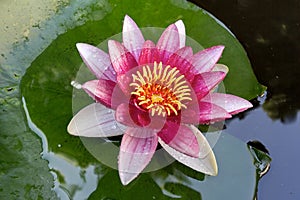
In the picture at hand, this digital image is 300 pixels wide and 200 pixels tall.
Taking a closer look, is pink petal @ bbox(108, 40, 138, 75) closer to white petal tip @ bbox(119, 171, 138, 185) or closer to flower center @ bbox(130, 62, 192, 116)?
flower center @ bbox(130, 62, 192, 116)

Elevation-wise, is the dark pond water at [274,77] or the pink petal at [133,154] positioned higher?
the dark pond water at [274,77]

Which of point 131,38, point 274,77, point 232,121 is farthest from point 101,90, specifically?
point 274,77

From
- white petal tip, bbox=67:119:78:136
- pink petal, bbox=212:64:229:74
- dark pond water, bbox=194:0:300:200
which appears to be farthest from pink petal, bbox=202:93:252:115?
white petal tip, bbox=67:119:78:136

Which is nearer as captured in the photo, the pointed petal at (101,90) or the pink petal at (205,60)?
the pointed petal at (101,90)

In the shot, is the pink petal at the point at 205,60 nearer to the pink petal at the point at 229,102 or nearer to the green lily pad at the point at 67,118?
the pink petal at the point at 229,102

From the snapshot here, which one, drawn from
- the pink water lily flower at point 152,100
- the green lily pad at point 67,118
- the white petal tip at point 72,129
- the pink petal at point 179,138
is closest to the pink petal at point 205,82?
the pink water lily flower at point 152,100

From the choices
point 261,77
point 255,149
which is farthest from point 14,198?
point 261,77

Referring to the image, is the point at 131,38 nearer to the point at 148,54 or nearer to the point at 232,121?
the point at 148,54

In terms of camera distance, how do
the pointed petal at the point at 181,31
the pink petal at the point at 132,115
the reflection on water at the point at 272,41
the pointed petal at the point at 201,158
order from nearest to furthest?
the pink petal at the point at 132,115 < the pointed petal at the point at 201,158 < the pointed petal at the point at 181,31 < the reflection on water at the point at 272,41

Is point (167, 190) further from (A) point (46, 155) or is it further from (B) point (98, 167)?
(A) point (46, 155)

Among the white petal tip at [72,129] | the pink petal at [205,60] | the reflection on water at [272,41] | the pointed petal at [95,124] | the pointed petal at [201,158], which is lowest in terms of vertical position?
the white petal tip at [72,129]
